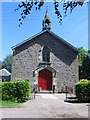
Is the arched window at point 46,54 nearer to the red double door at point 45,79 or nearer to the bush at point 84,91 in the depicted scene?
the red double door at point 45,79

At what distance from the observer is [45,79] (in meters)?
20.4

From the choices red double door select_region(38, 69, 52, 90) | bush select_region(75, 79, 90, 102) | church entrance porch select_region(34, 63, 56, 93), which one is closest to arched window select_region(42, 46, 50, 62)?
church entrance porch select_region(34, 63, 56, 93)

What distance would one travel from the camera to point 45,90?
20.2 m

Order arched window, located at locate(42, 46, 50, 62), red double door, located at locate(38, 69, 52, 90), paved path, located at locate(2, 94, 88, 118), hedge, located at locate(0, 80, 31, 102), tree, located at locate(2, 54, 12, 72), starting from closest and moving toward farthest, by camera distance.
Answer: paved path, located at locate(2, 94, 88, 118), hedge, located at locate(0, 80, 31, 102), red double door, located at locate(38, 69, 52, 90), arched window, located at locate(42, 46, 50, 62), tree, located at locate(2, 54, 12, 72)

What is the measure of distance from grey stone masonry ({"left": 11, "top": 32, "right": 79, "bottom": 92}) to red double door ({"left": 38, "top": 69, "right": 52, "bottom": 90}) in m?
0.77

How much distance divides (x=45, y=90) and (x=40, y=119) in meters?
14.5

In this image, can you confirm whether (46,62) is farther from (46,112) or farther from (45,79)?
(46,112)

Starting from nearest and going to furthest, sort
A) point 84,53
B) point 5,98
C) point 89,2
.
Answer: point 89,2
point 5,98
point 84,53

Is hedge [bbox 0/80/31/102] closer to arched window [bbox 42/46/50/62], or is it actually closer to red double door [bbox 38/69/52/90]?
red double door [bbox 38/69/52/90]

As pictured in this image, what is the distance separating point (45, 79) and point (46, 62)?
213 centimetres

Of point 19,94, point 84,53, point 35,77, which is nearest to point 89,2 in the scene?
point 19,94

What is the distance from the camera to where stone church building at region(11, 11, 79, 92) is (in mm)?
19781

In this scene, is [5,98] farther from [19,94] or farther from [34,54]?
[34,54]

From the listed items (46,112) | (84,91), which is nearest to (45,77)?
(84,91)
